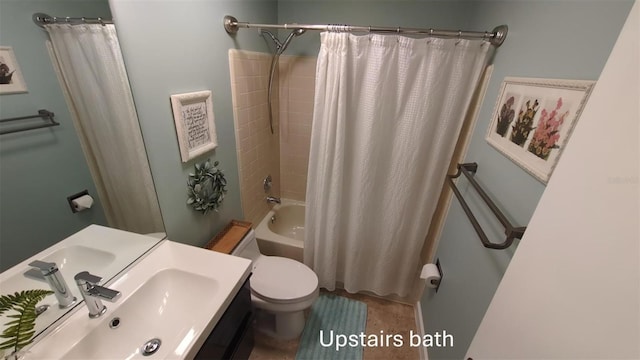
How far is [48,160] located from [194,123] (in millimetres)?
544

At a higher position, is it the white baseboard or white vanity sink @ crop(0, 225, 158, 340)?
white vanity sink @ crop(0, 225, 158, 340)

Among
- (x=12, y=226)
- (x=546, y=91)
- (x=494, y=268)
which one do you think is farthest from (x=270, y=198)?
(x=546, y=91)

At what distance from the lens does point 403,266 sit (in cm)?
175

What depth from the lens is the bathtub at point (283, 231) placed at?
1926 mm

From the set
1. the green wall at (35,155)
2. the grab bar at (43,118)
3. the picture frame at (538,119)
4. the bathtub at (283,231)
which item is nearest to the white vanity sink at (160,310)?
the green wall at (35,155)

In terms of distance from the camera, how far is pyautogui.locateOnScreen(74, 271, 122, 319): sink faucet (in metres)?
0.76

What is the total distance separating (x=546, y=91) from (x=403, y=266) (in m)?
1.34

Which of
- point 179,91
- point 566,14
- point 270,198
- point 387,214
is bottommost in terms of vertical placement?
point 270,198

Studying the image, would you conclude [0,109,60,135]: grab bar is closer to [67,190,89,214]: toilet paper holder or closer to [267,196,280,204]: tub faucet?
[67,190,89,214]: toilet paper holder

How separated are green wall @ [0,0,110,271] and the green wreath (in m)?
0.45

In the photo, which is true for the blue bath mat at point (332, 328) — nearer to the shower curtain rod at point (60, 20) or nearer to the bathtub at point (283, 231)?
the bathtub at point (283, 231)

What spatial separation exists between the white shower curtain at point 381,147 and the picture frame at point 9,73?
3.60 ft

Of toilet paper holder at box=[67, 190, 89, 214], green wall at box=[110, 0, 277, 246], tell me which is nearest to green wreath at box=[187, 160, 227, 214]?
green wall at box=[110, 0, 277, 246]

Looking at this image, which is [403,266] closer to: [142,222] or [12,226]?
[142,222]
